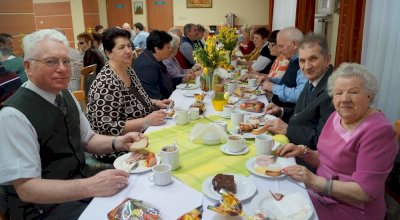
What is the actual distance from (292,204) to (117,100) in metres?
1.38

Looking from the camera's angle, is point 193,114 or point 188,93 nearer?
point 193,114

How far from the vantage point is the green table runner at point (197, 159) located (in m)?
1.32

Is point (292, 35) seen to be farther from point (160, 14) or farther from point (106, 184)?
point (160, 14)

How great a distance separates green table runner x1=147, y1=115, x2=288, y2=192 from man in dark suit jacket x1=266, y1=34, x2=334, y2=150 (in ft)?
1.01

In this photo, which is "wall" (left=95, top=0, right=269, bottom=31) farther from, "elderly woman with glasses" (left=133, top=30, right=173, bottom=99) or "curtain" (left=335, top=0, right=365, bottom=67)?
"elderly woman with glasses" (left=133, top=30, right=173, bottom=99)

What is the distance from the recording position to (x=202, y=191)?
1.17 m

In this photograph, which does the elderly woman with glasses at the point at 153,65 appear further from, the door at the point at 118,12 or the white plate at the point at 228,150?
the door at the point at 118,12

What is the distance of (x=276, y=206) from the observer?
1.08 metres

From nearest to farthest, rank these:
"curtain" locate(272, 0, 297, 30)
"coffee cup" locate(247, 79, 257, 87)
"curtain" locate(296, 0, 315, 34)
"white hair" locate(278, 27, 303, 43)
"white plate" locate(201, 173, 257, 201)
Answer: "white plate" locate(201, 173, 257, 201) < "white hair" locate(278, 27, 303, 43) < "coffee cup" locate(247, 79, 257, 87) < "curtain" locate(296, 0, 315, 34) < "curtain" locate(272, 0, 297, 30)

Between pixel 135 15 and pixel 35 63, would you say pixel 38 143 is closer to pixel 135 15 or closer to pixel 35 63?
pixel 35 63

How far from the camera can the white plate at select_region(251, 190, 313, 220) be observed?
1021 millimetres

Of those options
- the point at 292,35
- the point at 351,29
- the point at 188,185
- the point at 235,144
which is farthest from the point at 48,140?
the point at 351,29

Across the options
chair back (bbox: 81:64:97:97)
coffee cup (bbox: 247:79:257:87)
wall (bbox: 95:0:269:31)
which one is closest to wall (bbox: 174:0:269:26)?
wall (bbox: 95:0:269:31)

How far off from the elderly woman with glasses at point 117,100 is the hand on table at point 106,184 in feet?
2.65
